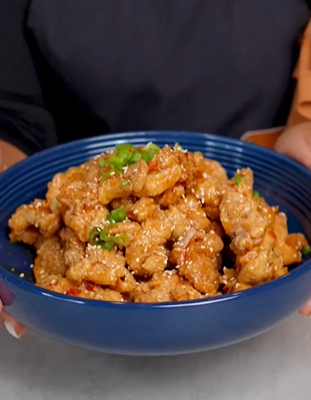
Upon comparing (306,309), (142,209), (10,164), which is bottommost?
(10,164)

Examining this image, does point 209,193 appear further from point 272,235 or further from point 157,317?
point 157,317

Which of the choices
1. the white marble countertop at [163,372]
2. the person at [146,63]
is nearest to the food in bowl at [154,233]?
the white marble countertop at [163,372]

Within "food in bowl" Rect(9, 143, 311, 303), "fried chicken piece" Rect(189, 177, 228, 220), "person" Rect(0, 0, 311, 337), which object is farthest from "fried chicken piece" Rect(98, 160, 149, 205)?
"person" Rect(0, 0, 311, 337)

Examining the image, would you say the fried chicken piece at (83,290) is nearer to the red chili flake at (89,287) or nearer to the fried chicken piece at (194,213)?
the red chili flake at (89,287)

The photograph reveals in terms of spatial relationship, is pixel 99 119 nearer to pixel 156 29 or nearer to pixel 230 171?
pixel 156 29

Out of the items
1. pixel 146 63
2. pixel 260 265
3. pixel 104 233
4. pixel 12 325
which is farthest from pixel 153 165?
pixel 146 63
